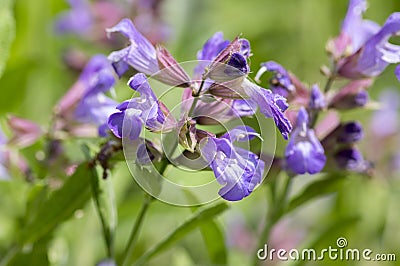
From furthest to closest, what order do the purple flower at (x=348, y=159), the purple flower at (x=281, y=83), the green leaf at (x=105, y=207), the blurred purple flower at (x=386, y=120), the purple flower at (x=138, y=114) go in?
1. the blurred purple flower at (x=386, y=120)
2. the purple flower at (x=348, y=159)
3. the purple flower at (x=281, y=83)
4. the green leaf at (x=105, y=207)
5. the purple flower at (x=138, y=114)

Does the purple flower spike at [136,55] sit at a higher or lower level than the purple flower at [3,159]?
higher

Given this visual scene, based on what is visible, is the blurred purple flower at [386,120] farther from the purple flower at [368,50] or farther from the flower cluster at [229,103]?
the purple flower at [368,50]

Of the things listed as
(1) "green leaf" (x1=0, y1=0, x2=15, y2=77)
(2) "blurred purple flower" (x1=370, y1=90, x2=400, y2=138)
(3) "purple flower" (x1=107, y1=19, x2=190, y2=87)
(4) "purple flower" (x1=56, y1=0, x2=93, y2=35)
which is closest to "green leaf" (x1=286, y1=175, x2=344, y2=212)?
(3) "purple flower" (x1=107, y1=19, x2=190, y2=87)

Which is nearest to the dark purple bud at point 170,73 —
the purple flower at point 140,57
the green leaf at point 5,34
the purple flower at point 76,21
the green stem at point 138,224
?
the purple flower at point 140,57

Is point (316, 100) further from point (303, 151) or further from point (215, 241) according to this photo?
point (215, 241)

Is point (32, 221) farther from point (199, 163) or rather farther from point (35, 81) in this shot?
point (35, 81)

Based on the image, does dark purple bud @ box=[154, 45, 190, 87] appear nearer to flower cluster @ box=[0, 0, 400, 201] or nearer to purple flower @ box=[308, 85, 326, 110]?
flower cluster @ box=[0, 0, 400, 201]
